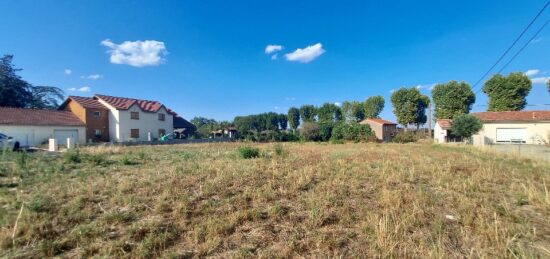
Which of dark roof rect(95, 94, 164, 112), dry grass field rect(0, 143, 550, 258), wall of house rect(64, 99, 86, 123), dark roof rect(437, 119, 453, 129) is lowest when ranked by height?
dry grass field rect(0, 143, 550, 258)

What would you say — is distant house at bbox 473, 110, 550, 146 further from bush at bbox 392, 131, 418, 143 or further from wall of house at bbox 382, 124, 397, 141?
wall of house at bbox 382, 124, 397, 141

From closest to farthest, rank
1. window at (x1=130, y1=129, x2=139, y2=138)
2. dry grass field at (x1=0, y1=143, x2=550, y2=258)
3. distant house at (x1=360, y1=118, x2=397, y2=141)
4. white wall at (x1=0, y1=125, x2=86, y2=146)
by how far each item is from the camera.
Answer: dry grass field at (x1=0, y1=143, x2=550, y2=258) → white wall at (x1=0, y1=125, x2=86, y2=146) → window at (x1=130, y1=129, x2=139, y2=138) → distant house at (x1=360, y1=118, x2=397, y2=141)

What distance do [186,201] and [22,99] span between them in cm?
4731

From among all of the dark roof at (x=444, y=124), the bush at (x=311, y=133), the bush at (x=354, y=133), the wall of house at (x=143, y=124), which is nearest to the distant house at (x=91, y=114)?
the wall of house at (x=143, y=124)

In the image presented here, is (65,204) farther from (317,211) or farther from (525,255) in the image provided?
(525,255)

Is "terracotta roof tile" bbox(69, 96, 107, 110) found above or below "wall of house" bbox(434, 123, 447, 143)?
above

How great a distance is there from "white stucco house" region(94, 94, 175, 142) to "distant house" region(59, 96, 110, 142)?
0.59 m

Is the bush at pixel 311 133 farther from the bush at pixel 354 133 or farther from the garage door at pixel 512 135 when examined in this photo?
the garage door at pixel 512 135

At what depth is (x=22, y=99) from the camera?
112ft

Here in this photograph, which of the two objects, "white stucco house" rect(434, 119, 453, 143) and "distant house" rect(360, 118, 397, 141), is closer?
"white stucco house" rect(434, 119, 453, 143)

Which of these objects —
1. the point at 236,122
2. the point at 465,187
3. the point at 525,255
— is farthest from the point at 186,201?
the point at 236,122

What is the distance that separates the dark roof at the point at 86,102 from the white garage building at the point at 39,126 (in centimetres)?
179

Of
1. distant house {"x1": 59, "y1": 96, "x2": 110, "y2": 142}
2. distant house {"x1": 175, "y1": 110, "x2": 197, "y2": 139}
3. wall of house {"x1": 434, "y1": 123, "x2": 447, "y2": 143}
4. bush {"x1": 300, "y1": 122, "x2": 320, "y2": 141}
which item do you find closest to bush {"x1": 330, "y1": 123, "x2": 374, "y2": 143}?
bush {"x1": 300, "y1": 122, "x2": 320, "y2": 141}

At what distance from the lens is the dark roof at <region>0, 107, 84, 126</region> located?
2253cm
